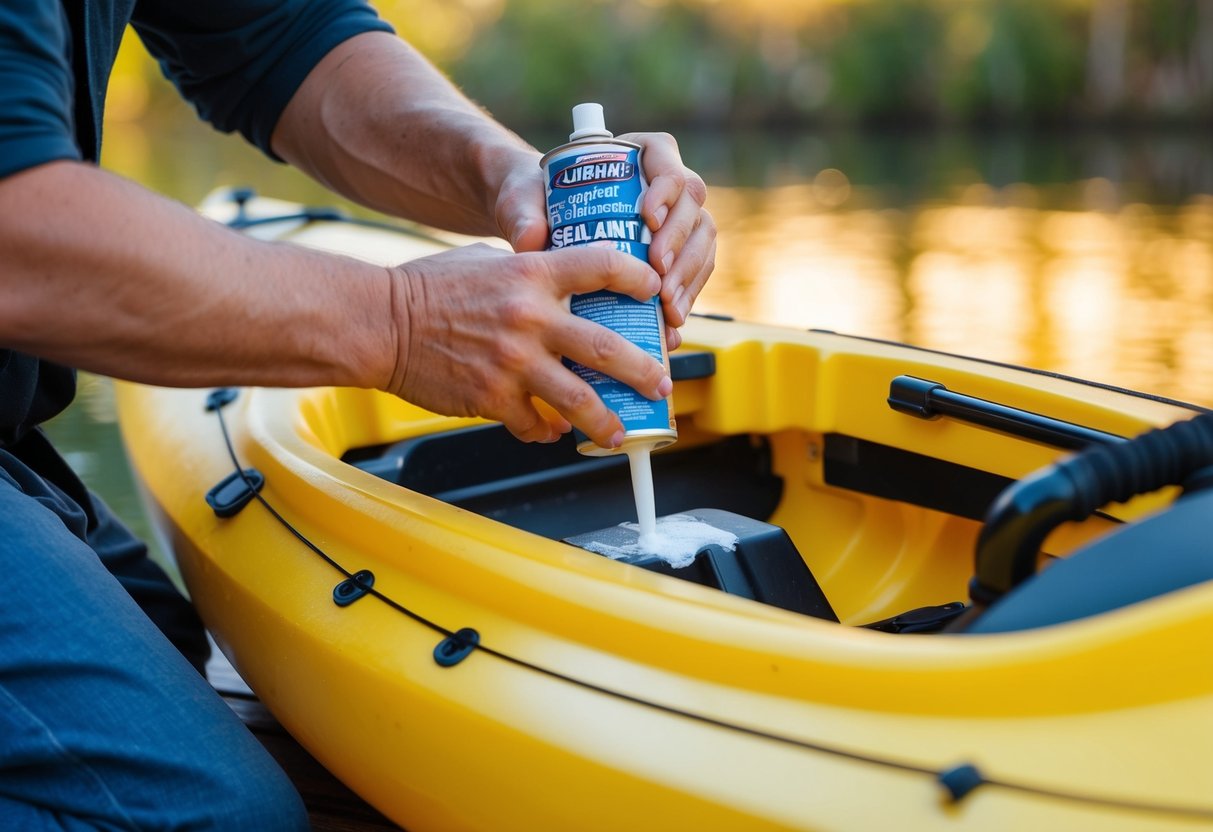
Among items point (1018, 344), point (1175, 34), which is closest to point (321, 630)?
point (1018, 344)

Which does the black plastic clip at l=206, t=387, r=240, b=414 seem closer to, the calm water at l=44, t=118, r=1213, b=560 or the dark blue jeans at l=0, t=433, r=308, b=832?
the dark blue jeans at l=0, t=433, r=308, b=832

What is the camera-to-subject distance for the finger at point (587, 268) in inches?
46.1

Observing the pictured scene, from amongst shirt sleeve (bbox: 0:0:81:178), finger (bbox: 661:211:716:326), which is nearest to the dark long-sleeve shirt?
shirt sleeve (bbox: 0:0:81:178)

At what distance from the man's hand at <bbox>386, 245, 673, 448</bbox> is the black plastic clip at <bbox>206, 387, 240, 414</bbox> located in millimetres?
820

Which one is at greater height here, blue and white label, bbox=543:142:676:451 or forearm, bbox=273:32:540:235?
forearm, bbox=273:32:540:235

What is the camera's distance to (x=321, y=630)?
4.28 feet

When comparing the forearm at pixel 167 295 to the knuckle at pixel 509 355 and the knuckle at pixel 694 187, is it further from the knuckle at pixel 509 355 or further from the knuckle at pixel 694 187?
the knuckle at pixel 694 187

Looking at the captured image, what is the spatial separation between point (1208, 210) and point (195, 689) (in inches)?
377

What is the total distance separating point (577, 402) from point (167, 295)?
39 centimetres

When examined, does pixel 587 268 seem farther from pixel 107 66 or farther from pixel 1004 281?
pixel 1004 281

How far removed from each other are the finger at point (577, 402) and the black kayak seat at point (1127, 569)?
42cm

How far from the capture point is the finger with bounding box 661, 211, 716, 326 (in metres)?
1.27

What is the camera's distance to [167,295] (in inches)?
43.0

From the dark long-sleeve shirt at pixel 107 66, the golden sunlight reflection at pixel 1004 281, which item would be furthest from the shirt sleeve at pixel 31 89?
the golden sunlight reflection at pixel 1004 281
